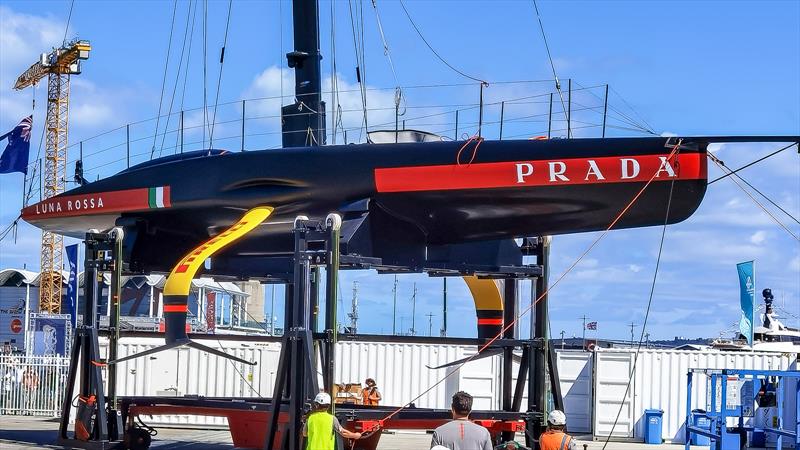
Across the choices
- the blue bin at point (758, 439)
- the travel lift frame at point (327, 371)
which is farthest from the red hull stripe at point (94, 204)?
the blue bin at point (758, 439)

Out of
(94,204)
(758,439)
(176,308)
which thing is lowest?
(758,439)

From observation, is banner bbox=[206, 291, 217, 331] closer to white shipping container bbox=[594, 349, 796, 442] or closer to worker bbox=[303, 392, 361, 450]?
white shipping container bbox=[594, 349, 796, 442]

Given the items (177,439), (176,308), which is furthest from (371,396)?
(176,308)

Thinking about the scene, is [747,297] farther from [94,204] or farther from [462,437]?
[462,437]

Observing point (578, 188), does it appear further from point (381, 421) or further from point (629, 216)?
point (381, 421)

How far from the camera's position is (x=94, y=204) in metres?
19.1

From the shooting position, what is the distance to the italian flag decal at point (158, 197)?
59.2 feet

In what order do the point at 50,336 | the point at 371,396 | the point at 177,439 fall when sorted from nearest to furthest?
the point at 371,396
the point at 177,439
the point at 50,336

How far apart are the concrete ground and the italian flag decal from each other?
4.31 metres

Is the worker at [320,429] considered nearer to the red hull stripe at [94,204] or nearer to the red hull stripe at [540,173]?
the red hull stripe at [540,173]

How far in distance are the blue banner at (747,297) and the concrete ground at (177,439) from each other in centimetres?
713

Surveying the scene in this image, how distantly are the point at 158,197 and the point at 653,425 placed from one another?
1184cm

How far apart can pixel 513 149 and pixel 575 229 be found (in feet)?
5.44

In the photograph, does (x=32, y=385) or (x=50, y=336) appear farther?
(x=50, y=336)
